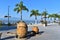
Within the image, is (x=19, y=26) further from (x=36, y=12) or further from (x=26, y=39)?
(x=36, y=12)

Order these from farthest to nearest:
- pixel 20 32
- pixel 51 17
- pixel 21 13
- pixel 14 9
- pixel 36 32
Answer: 1. pixel 51 17
2. pixel 14 9
3. pixel 21 13
4. pixel 36 32
5. pixel 20 32

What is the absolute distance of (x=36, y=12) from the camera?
87000mm

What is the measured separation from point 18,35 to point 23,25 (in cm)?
123

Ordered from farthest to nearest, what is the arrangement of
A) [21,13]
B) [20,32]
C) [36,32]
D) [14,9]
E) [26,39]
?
[14,9] < [21,13] < [36,32] < [20,32] < [26,39]

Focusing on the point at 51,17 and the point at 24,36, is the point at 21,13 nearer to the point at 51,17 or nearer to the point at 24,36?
the point at 24,36

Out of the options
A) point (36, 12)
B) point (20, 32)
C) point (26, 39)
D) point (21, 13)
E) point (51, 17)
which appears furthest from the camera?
point (51, 17)

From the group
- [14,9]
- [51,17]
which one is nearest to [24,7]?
[14,9]

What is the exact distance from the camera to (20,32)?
20.9 metres

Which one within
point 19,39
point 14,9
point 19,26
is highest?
point 14,9

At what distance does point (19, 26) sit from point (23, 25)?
1.52ft

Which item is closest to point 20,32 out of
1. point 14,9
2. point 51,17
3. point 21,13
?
point 21,13

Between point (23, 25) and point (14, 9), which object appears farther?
point (14, 9)

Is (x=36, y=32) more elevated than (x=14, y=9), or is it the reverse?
(x=14, y=9)

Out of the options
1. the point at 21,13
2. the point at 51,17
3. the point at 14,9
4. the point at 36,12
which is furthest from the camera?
the point at 51,17
